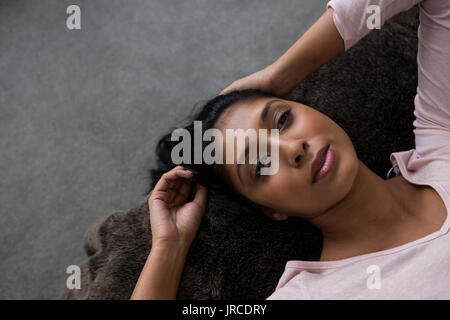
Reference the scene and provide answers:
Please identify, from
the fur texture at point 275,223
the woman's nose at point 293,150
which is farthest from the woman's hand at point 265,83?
the woman's nose at point 293,150

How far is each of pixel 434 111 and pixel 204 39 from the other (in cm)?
119

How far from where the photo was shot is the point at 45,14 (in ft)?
6.41

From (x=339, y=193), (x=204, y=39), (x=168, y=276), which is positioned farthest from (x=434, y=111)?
(x=204, y=39)

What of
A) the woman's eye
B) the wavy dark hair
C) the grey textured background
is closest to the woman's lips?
the woman's eye

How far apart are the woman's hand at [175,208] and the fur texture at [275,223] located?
39mm

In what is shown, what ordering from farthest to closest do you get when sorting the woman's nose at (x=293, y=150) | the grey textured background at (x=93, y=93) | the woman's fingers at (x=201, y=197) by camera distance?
the grey textured background at (x=93, y=93) → the woman's fingers at (x=201, y=197) → the woman's nose at (x=293, y=150)

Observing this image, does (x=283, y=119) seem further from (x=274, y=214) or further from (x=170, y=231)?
(x=170, y=231)

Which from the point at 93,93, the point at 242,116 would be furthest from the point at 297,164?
the point at 93,93

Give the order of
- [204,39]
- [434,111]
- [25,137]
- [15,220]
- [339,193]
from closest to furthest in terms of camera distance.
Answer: [339,193] → [434,111] → [15,220] → [25,137] → [204,39]

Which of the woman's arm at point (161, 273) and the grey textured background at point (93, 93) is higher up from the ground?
the grey textured background at point (93, 93)

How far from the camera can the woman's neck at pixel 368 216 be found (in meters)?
0.97

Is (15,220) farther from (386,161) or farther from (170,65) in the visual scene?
(386,161)

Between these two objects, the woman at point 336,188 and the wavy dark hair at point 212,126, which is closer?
the woman at point 336,188

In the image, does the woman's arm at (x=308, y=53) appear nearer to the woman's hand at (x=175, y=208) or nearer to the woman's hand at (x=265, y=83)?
the woman's hand at (x=265, y=83)
